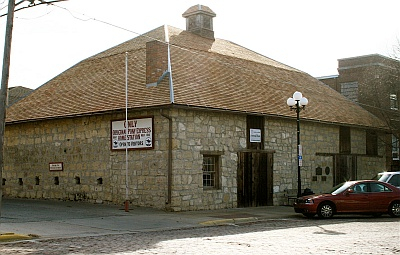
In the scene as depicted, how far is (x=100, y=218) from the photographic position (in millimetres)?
17250

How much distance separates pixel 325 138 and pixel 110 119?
36.3 ft

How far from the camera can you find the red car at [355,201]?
19.0m

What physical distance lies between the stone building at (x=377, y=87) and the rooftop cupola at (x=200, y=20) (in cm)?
1045

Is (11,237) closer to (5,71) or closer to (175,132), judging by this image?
(5,71)

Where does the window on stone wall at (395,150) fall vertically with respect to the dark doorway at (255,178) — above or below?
above

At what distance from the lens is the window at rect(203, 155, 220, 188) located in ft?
69.8

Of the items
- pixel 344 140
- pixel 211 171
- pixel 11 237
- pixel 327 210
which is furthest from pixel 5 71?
pixel 344 140

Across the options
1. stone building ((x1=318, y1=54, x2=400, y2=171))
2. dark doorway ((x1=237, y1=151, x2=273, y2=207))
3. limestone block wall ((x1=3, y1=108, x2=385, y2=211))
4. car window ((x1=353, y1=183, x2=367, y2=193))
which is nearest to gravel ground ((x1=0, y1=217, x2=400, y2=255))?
car window ((x1=353, y1=183, x2=367, y2=193))

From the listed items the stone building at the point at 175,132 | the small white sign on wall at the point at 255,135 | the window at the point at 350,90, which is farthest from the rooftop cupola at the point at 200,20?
the window at the point at 350,90

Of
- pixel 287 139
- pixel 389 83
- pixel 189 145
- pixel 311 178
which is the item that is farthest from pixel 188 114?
pixel 389 83

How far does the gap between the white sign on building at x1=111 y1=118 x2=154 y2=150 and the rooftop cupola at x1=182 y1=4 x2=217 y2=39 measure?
32.8 ft

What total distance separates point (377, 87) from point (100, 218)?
22.2 m

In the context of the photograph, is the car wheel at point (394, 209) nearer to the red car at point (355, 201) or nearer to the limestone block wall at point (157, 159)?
the red car at point (355, 201)

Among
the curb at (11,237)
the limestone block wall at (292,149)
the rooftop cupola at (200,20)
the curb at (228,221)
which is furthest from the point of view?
the rooftop cupola at (200,20)
